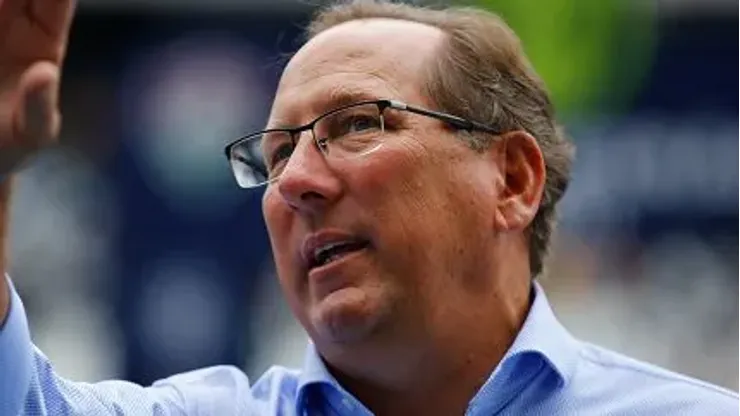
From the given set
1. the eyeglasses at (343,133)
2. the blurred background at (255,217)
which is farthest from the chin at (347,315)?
the blurred background at (255,217)

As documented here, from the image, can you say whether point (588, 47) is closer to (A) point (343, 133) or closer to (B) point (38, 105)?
(A) point (343, 133)

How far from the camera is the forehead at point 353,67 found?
2420 millimetres

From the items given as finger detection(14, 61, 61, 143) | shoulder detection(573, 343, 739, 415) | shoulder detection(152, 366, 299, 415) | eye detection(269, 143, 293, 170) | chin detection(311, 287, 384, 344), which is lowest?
shoulder detection(152, 366, 299, 415)

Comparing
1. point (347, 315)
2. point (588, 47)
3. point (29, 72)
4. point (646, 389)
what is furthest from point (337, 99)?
point (588, 47)

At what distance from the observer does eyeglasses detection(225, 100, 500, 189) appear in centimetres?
237

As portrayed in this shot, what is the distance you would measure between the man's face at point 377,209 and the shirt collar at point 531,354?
6 centimetres

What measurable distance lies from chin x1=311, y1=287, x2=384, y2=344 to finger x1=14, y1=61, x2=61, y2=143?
0.73 meters

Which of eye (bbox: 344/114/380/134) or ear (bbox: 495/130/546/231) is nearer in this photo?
eye (bbox: 344/114/380/134)

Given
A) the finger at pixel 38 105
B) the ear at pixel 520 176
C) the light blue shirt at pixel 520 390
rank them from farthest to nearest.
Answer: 1. the ear at pixel 520 176
2. the light blue shirt at pixel 520 390
3. the finger at pixel 38 105

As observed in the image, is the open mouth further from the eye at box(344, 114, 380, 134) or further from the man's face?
the eye at box(344, 114, 380, 134)

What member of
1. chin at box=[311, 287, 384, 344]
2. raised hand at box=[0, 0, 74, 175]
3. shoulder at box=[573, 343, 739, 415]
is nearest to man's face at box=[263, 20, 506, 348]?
chin at box=[311, 287, 384, 344]

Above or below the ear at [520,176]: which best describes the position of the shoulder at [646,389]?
below

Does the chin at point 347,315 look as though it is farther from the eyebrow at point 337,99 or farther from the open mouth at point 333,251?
the eyebrow at point 337,99

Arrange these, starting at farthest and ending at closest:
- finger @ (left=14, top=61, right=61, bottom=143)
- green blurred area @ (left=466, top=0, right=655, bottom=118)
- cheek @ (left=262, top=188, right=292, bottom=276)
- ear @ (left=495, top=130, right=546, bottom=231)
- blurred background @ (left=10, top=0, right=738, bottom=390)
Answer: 1. green blurred area @ (left=466, top=0, right=655, bottom=118)
2. blurred background @ (left=10, top=0, right=738, bottom=390)
3. ear @ (left=495, top=130, right=546, bottom=231)
4. cheek @ (left=262, top=188, right=292, bottom=276)
5. finger @ (left=14, top=61, right=61, bottom=143)
